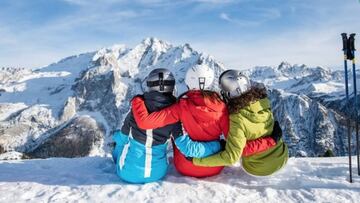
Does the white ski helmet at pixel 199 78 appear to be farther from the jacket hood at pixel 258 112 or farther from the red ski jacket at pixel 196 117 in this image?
the jacket hood at pixel 258 112

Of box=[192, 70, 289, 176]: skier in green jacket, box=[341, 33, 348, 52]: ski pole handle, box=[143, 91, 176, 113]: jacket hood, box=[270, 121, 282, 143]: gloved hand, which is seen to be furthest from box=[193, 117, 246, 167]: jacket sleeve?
box=[341, 33, 348, 52]: ski pole handle

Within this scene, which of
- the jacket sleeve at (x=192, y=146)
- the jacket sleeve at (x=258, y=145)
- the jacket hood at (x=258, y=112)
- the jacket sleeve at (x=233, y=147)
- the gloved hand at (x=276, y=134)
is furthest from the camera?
the gloved hand at (x=276, y=134)

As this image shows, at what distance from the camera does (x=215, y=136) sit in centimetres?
1060

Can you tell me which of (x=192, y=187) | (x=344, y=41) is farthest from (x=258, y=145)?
(x=344, y=41)

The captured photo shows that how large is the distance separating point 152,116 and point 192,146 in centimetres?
107

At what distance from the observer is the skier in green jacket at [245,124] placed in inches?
396

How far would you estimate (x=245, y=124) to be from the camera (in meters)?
10.1

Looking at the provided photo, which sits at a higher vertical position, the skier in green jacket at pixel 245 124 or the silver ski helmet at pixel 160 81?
the silver ski helmet at pixel 160 81

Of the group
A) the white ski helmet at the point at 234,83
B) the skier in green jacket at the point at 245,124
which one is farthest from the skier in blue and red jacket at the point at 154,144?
the white ski helmet at the point at 234,83

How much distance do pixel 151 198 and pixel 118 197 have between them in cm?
68

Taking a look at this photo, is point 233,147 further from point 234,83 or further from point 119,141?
point 119,141

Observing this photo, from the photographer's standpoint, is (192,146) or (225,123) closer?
(192,146)

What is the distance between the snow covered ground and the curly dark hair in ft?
5.62

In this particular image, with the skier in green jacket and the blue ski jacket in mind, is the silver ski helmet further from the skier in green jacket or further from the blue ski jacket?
the skier in green jacket
